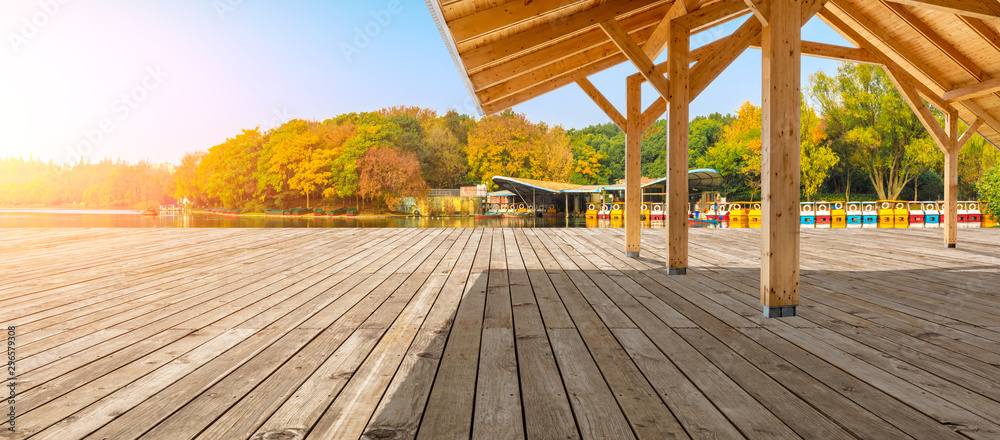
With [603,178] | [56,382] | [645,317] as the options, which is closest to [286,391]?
[56,382]

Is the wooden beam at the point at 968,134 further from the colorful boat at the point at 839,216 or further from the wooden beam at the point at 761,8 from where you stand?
the wooden beam at the point at 761,8

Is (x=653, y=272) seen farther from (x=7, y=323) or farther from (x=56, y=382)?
(x=7, y=323)

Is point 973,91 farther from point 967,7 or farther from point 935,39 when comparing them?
point 967,7

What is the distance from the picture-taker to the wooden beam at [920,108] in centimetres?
653

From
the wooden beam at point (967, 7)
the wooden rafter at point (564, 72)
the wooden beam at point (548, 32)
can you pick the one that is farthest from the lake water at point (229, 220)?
the wooden beam at point (967, 7)

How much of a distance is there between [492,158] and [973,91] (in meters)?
33.6

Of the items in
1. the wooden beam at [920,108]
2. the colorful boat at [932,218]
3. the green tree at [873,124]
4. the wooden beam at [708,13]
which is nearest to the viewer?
the wooden beam at [708,13]

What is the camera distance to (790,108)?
2.90 meters

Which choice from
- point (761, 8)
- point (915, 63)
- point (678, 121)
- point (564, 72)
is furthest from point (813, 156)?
point (761, 8)

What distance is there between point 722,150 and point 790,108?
105ft

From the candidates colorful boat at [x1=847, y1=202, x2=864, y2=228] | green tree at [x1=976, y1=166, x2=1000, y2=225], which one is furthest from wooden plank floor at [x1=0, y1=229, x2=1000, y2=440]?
colorful boat at [x1=847, y1=202, x2=864, y2=228]

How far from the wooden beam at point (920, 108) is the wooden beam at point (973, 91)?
1.27 feet

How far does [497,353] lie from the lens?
7.45 feet

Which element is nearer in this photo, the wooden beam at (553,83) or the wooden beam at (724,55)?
the wooden beam at (724,55)
